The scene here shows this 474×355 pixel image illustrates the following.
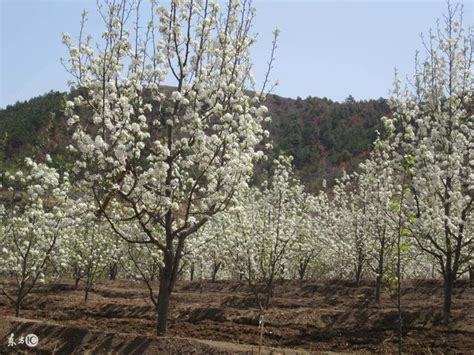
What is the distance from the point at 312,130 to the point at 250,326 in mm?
95468

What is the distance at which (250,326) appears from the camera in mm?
Result: 14797

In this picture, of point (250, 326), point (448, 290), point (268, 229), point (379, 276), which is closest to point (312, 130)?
point (379, 276)

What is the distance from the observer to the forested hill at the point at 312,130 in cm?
9112

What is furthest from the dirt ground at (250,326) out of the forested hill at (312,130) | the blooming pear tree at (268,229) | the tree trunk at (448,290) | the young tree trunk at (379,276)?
the forested hill at (312,130)

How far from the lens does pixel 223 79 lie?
30.8 feet

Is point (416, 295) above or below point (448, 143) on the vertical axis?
below

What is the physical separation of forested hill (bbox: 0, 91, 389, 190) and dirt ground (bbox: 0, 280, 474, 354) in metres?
62.8

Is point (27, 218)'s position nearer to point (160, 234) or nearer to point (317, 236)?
point (160, 234)

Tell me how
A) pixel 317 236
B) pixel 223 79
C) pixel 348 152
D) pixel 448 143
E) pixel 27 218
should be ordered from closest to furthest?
1. pixel 223 79
2. pixel 448 143
3. pixel 27 218
4. pixel 317 236
5. pixel 348 152

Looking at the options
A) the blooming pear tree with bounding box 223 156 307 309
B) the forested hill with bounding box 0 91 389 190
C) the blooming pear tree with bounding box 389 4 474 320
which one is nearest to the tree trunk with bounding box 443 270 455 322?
the blooming pear tree with bounding box 389 4 474 320

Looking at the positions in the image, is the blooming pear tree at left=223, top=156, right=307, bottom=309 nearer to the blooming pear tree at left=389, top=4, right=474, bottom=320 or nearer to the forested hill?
the blooming pear tree at left=389, top=4, right=474, bottom=320

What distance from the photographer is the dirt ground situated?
10047 mm

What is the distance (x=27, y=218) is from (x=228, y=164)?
7849mm

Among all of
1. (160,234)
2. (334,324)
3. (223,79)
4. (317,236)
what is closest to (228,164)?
(223,79)
